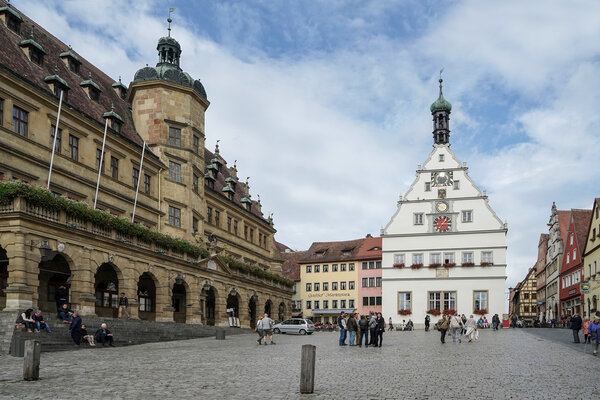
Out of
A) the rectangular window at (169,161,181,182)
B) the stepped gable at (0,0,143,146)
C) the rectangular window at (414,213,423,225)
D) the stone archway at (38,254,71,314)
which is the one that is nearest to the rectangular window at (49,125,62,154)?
the stepped gable at (0,0,143,146)

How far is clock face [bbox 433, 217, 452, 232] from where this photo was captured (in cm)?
6531

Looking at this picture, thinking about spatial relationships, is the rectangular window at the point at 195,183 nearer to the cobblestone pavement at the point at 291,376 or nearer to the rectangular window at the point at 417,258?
the cobblestone pavement at the point at 291,376

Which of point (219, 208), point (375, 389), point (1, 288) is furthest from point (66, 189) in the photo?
point (375, 389)

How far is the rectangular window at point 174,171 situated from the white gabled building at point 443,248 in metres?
28.8

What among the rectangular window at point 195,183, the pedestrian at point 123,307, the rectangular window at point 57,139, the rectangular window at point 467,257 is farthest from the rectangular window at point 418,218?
the rectangular window at point 57,139

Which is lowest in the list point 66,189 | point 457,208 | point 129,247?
point 129,247

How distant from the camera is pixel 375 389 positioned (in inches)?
503

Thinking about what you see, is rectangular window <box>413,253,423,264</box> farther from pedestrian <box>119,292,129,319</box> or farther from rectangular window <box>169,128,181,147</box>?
pedestrian <box>119,292,129,319</box>

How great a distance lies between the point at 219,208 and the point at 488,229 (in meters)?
27.4

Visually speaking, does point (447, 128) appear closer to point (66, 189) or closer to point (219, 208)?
point (219, 208)

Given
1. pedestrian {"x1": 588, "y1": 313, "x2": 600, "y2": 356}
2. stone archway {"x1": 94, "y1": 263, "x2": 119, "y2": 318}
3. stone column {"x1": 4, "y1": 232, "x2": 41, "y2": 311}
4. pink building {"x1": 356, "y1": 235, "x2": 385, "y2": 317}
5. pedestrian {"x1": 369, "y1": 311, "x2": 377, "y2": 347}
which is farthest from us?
pink building {"x1": 356, "y1": 235, "x2": 385, "y2": 317}

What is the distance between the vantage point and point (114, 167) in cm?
3925

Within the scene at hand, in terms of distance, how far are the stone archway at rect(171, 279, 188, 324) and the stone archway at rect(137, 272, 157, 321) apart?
2094 millimetres

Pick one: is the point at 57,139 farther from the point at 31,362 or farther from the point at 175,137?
the point at 31,362
